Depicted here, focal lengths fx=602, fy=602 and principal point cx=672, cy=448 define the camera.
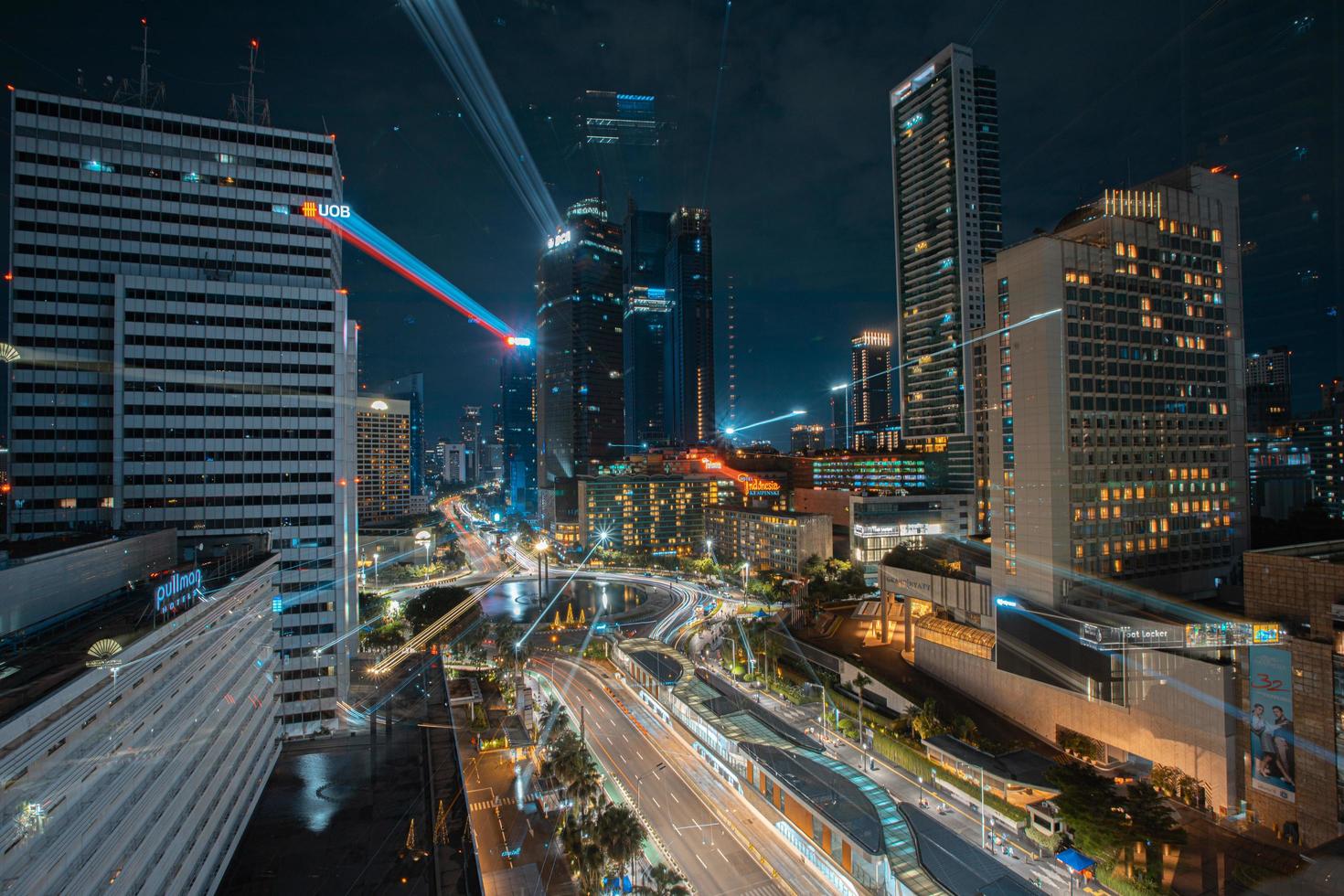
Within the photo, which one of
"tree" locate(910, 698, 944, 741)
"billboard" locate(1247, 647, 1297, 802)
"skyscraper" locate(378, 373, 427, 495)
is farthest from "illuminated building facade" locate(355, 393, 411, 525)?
"billboard" locate(1247, 647, 1297, 802)

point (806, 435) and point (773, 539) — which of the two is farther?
point (806, 435)

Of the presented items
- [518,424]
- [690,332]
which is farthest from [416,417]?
[690,332]

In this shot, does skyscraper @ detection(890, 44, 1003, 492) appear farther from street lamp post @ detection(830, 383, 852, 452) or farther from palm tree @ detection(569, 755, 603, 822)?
street lamp post @ detection(830, 383, 852, 452)

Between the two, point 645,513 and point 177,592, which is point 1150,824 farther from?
point 645,513

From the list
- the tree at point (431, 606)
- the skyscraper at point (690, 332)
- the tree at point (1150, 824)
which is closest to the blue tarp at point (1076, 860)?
the tree at point (1150, 824)

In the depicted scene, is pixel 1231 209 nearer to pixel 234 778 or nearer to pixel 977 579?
pixel 977 579

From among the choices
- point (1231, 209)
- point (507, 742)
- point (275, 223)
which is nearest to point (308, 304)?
point (275, 223)
